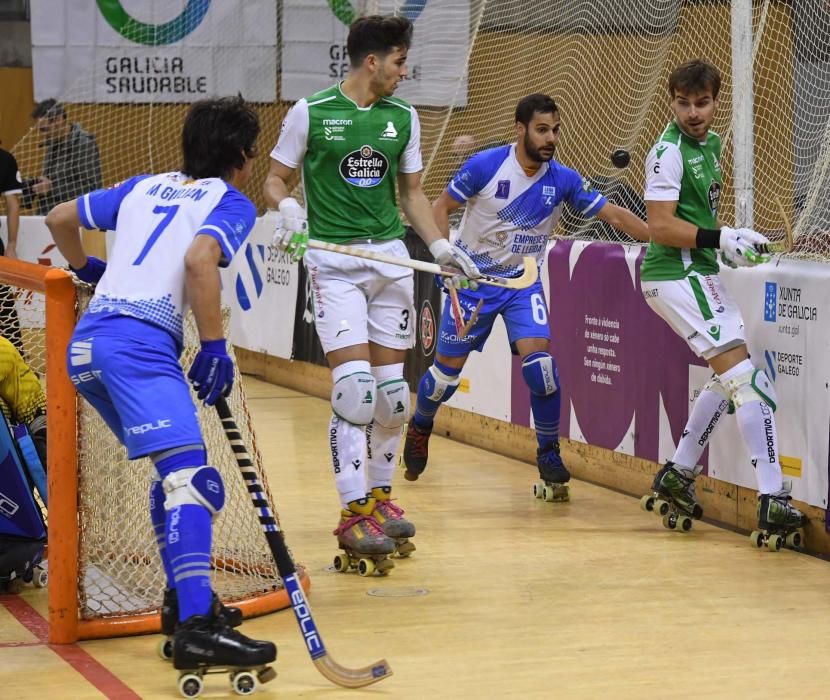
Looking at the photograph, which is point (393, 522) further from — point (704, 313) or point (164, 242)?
point (164, 242)

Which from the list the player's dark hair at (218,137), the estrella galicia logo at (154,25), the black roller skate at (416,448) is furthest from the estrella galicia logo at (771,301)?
the estrella galicia logo at (154,25)

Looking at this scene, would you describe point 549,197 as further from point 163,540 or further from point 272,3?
point 272,3

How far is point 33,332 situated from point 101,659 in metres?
1.88

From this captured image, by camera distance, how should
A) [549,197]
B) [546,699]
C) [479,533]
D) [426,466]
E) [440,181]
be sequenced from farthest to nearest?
[440,181], [426,466], [549,197], [479,533], [546,699]

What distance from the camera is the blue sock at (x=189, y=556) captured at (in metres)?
4.39

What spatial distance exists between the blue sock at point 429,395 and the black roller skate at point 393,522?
143cm

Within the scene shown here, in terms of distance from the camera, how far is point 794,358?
6.45 m

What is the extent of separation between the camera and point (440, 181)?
34.9 ft

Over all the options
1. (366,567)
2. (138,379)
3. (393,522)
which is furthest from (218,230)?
(393,522)

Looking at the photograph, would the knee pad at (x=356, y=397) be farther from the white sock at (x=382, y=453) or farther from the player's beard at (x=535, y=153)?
the player's beard at (x=535, y=153)

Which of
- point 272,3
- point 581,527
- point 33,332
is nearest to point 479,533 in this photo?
point 581,527

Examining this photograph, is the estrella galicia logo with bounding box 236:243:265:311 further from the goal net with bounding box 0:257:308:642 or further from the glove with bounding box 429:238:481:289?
the glove with bounding box 429:238:481:289

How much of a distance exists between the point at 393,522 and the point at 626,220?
6.02 feet

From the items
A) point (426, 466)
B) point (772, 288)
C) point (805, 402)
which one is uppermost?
point (772, 288)
